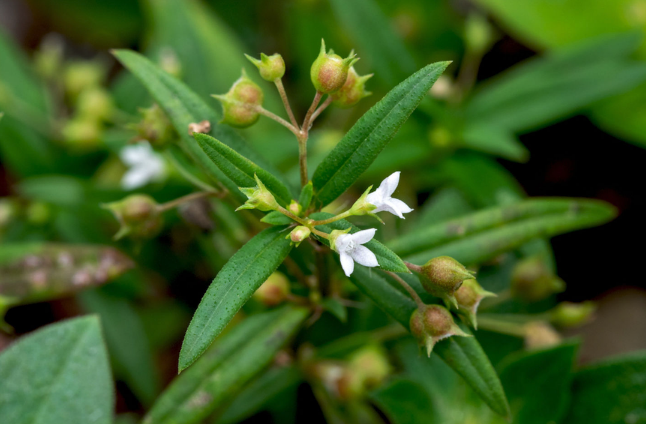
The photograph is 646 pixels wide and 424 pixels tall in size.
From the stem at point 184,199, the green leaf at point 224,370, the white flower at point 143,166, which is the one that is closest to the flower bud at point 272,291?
the green leaf at point 224,370

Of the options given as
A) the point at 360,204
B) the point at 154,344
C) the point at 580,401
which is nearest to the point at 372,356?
the point at 580,401

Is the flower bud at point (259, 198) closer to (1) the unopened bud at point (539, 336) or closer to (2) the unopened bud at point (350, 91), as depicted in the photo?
(2) the unopened bud at point (350, 91)

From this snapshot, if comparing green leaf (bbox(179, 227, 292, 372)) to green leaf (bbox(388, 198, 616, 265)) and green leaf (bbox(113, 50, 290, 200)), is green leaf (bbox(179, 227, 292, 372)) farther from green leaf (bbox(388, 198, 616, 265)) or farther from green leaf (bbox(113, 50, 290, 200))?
green leaf (bbox(388, 198, 616, 265))

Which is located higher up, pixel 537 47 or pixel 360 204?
pixel 360 204

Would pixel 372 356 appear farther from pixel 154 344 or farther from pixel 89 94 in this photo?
pixel 89 94

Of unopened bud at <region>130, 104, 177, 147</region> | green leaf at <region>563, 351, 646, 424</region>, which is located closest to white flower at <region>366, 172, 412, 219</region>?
unopened bud at <region>130, 104, 177, 147</region>
